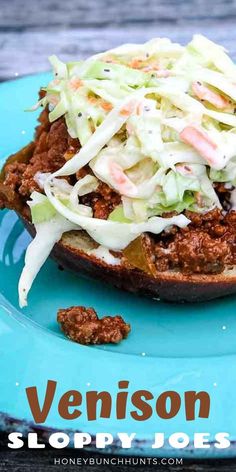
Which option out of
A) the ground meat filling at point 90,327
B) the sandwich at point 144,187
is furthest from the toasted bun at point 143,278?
the ground meat filling at point 90,327

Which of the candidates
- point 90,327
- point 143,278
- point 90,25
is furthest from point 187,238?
point 90,25

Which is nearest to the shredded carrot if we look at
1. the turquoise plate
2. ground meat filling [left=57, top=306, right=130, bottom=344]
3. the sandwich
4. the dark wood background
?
the sandwich

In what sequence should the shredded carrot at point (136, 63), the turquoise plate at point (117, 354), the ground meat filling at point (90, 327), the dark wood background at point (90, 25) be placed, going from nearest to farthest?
the turquoise plate at point (117, 354), the ground meat filling at point (90, 327), the shredded carrot at point (136, 63), the dark wood background at point (90, 25)

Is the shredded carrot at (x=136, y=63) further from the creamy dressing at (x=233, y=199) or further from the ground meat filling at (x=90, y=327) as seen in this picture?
the ground meat filling at (x=90, y=327)

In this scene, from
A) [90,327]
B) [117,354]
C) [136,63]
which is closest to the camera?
[117,354]

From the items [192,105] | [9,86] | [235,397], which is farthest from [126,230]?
[9,86]

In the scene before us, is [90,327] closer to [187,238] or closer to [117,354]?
[117,354]

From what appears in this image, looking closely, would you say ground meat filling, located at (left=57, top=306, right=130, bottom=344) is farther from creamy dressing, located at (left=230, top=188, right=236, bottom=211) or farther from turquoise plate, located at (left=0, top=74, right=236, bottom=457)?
creamy dressing, located at (left=230, top=188, right=236, bottom=211)
